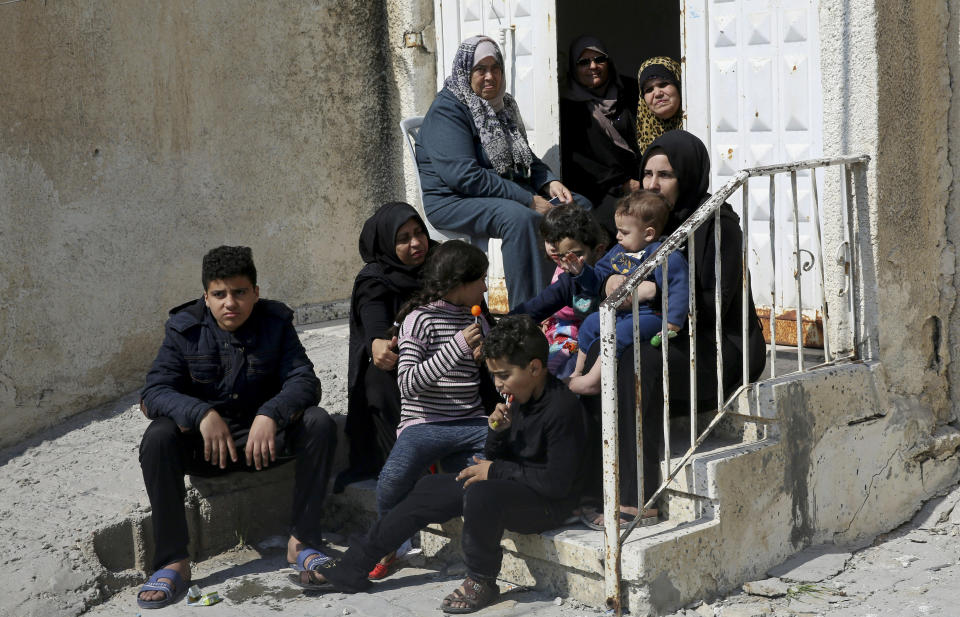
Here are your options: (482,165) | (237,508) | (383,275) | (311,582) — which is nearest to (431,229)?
(482,165)

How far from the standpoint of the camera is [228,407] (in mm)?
4020

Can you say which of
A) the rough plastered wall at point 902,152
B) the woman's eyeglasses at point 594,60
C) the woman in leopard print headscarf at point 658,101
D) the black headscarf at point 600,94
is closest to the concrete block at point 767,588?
the rough plastered wall at point 902,152

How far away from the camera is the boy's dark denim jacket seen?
395cm

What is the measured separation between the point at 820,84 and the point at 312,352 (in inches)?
109

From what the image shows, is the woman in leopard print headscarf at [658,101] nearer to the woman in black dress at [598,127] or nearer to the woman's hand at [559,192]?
the woman in black dress at [598,127]

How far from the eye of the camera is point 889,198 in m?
4.24

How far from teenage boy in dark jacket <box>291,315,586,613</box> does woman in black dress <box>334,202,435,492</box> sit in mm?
A: 717

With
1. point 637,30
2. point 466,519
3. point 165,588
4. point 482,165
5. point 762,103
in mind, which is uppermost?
point 637,30

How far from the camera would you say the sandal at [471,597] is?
3475mm

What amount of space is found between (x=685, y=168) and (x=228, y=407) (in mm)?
1956

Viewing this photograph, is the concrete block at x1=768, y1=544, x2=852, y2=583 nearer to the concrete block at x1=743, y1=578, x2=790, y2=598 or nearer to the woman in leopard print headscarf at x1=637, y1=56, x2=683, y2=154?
the concrete block at x1=743, y1=578, x2=790, y2=598

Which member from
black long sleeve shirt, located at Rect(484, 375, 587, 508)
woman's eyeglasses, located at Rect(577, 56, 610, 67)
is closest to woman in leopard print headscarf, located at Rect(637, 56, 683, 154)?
woman's eyeglasses, located at Rect(577, 56, 610, 67)

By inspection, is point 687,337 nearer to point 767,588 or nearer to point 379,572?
point 767,588

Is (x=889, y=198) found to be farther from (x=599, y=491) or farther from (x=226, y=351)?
(x=226, y=351)
